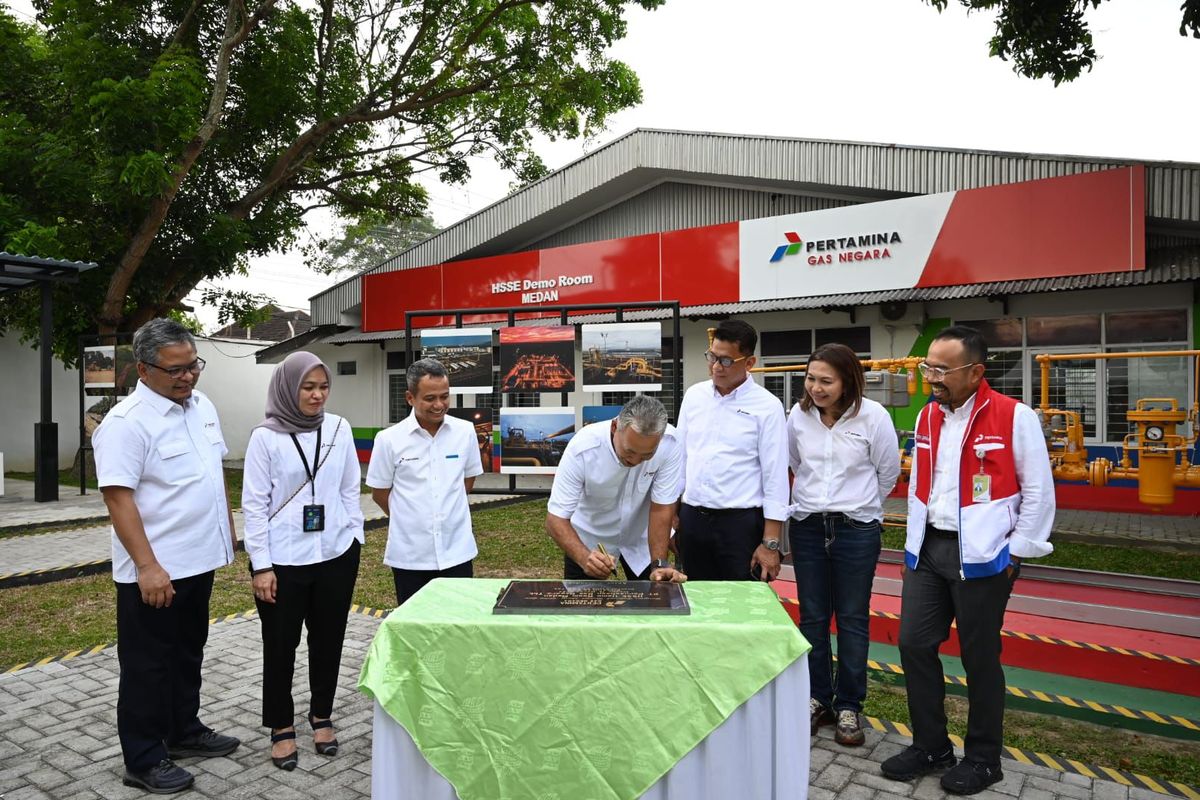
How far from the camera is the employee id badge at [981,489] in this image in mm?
3133

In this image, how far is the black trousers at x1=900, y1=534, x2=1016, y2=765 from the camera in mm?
3145

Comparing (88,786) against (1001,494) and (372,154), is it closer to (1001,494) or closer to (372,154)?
(1001,494)

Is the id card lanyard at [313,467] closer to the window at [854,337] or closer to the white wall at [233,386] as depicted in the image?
the window at [854,337]

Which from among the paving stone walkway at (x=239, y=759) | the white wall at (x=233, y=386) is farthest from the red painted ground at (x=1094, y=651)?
the white wall at (x=233, y=386)

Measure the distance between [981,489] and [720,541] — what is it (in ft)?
3.99

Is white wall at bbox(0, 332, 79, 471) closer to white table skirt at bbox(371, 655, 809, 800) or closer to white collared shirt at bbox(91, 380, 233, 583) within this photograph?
white collared shirt at bbox(91, 380, 233, 583)

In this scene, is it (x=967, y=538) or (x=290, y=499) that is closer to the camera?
(x=967, y=538)

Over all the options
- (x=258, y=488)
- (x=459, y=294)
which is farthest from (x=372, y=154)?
(x=258, y=488)

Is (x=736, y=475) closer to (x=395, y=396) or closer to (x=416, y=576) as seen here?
(x=416, y=576)

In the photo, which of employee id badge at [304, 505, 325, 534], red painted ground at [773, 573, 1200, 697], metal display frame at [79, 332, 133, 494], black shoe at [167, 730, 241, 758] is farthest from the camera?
metal display frame at [79, 332, 133, 494]

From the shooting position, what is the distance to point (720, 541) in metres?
3.85

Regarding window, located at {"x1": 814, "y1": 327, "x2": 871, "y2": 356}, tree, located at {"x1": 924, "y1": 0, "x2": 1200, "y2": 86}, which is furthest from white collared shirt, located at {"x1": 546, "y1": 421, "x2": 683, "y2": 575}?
window, located at {"x1": 814, "y1": 327, "x2": 871, "y2": 356}

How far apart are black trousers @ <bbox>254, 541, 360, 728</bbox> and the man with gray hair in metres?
1.00

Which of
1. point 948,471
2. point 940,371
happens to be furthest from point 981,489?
→ point 940,371
